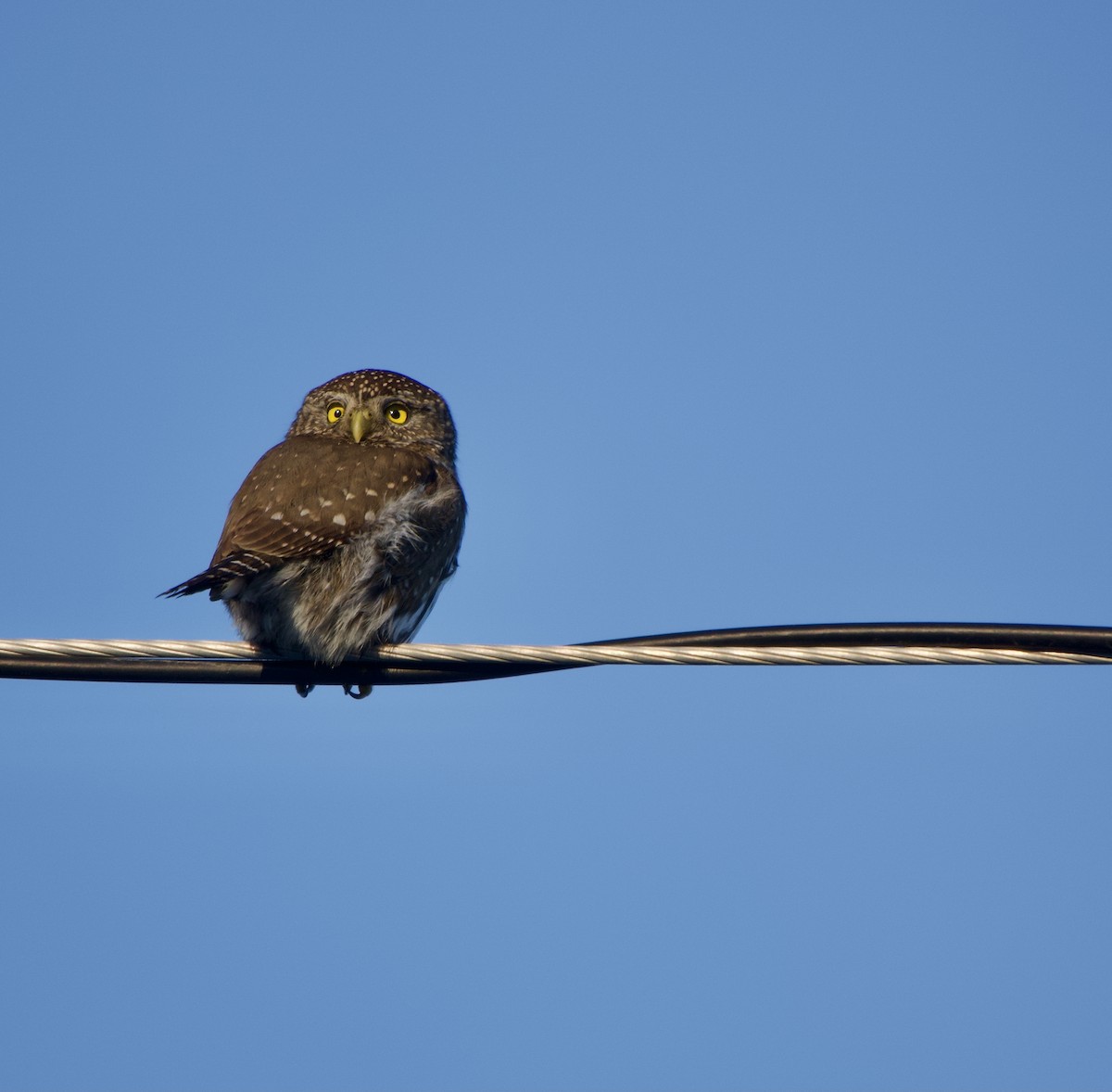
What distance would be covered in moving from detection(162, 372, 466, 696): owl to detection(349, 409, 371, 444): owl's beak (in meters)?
0.58

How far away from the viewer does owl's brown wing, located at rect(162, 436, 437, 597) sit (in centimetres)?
623

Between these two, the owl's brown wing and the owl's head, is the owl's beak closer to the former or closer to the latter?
the owl's head

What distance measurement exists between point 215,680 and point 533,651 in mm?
1205

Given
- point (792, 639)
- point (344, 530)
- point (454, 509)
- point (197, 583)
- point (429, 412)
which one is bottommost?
point (792, 639)

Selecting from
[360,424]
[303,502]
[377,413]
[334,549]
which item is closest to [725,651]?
[334,549]

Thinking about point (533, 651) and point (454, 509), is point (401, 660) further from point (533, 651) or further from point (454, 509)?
point (454, 509)

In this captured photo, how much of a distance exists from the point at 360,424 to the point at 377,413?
23 centimetres

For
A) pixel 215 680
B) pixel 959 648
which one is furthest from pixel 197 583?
pixel 959 648

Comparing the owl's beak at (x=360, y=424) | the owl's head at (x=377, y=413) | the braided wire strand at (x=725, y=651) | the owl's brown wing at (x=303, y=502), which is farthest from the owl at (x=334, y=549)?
the braided wire strand at (x=725, y=651)

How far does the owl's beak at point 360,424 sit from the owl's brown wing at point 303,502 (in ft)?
2.35

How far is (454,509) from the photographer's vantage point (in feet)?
24.2

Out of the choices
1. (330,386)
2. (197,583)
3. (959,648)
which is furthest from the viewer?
(330,386)

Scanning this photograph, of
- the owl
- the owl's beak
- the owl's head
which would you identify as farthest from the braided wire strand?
the owl's head

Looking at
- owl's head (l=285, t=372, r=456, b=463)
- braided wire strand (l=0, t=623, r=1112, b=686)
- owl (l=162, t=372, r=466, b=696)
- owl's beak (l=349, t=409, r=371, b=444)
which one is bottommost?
braided wire strand (l=0, t=623, r=1112, b=686)
